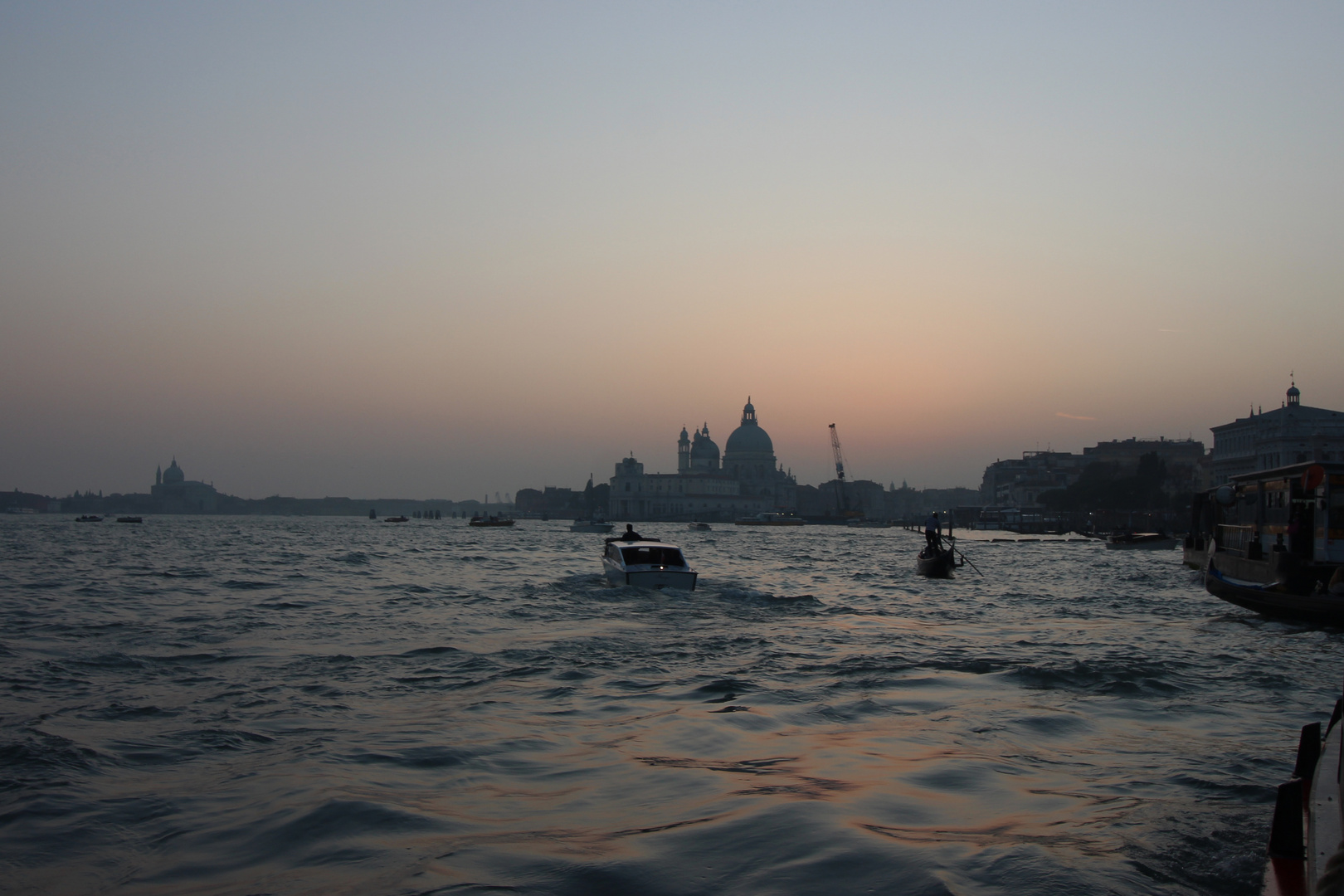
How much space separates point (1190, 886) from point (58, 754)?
7139 mm

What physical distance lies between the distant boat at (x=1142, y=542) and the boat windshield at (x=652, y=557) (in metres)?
43.3

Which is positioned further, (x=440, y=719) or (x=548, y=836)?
(x=440, y=719)

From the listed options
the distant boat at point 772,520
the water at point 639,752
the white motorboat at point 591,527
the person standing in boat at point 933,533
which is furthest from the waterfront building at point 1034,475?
the water at point 639,752

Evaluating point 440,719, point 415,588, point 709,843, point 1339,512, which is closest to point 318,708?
point 440,719

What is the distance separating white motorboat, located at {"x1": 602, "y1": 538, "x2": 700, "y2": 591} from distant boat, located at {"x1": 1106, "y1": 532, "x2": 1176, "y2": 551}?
42712 millimetres

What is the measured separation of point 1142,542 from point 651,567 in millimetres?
45131

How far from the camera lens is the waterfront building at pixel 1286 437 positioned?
83.4 metres

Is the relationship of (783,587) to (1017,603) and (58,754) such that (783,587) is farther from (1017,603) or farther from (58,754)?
(58,754)

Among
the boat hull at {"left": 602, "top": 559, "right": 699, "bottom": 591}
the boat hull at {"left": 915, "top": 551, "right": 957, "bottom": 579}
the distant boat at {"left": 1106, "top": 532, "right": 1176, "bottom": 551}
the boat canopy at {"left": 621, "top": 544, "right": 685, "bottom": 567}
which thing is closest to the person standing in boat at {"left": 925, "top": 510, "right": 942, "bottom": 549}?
the boat hull at {"left": 915, "top": 551, "right": 957, "bottom": 579}

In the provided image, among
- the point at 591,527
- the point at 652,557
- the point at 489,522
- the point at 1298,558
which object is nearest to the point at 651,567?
the point at 652,557

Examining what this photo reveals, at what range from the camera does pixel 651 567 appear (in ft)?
74.2

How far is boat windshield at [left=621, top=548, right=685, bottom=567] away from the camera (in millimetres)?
23109

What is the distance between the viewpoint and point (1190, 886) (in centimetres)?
515

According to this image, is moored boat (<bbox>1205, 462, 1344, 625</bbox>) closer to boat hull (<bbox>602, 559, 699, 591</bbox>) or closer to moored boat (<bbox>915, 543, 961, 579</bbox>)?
boat hull (<bbox>602, 559, 699, 591</bbox>)
